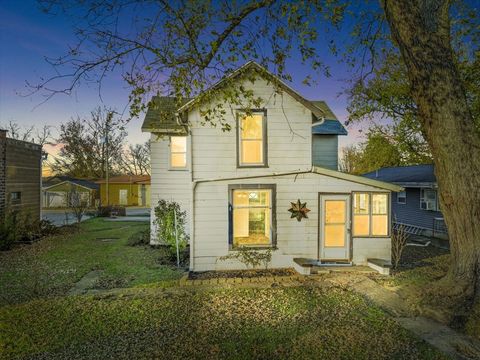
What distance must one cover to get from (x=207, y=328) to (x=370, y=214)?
21.5ft

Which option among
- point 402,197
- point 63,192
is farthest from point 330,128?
point 63,192

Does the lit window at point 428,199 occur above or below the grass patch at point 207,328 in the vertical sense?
above

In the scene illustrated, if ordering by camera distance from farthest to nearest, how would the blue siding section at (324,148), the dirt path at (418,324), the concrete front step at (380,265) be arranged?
the blue siding section at (324,148) → the concrete front step at (380,265) → the dirt path at (418,324)

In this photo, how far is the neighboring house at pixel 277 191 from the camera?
9.16 m

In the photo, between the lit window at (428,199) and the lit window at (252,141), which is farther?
the lit window at (428,199)

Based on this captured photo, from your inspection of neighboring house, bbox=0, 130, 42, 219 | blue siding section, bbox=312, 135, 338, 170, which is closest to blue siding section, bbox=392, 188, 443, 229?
blue siding section, bbox=312, 135, 338, 170

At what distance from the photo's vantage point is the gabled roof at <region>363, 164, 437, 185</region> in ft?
54.1

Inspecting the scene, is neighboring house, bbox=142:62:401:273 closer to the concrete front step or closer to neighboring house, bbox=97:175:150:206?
the concrete front step

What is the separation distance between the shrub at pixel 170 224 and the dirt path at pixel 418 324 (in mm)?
5660

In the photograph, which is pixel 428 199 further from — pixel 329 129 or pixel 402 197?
pixel 329 129

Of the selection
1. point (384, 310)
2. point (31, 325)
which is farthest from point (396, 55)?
point (31, 325)

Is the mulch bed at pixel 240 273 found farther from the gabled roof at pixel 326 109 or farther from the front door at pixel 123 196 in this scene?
the front door at pixel 123 196

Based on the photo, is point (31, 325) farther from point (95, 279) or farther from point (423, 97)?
point (423, 97)

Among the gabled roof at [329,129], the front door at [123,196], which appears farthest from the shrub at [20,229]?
the front door at [123,196]
